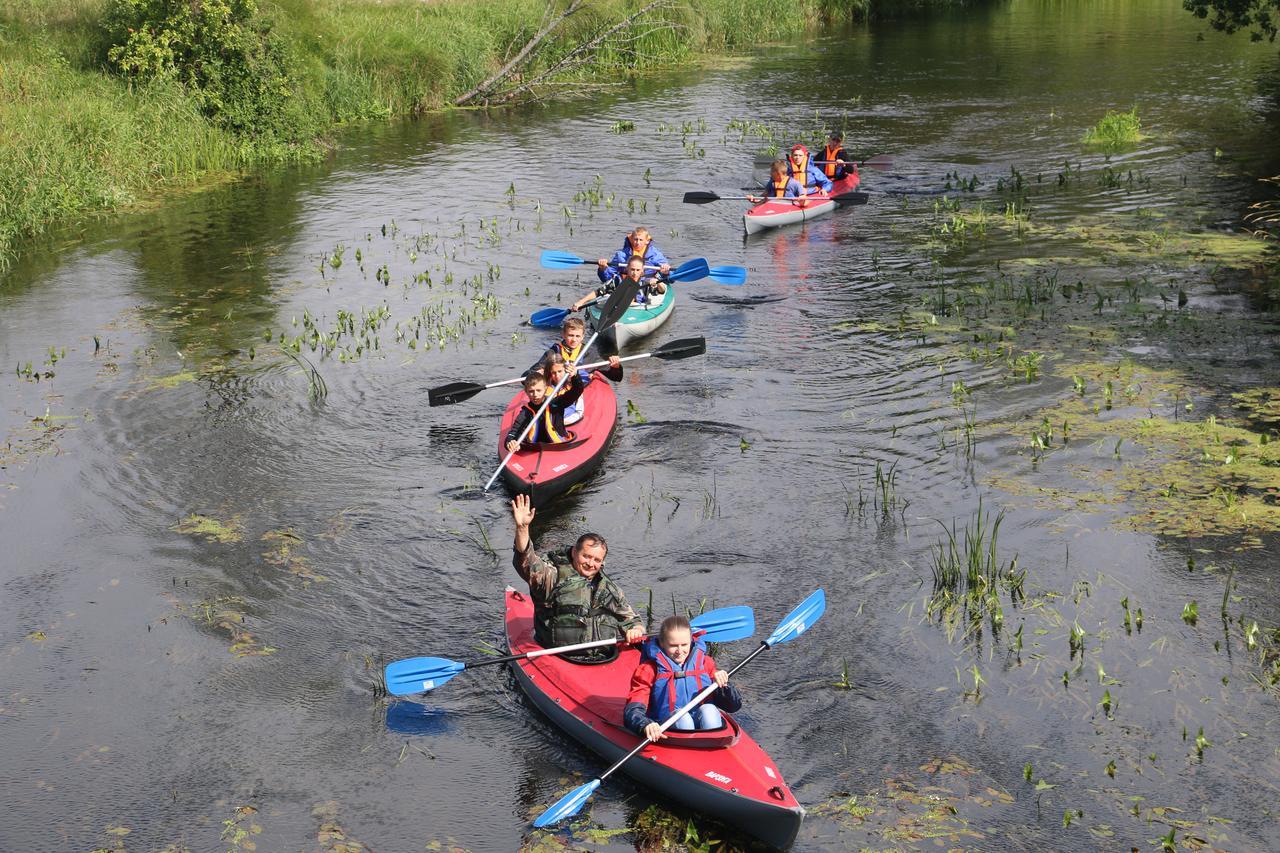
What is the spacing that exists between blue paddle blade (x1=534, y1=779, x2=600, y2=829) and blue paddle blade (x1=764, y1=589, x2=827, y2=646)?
1.59 meters

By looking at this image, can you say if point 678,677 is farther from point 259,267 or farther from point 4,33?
point 4,33

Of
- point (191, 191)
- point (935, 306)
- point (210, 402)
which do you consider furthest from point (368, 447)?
point (191, 191)

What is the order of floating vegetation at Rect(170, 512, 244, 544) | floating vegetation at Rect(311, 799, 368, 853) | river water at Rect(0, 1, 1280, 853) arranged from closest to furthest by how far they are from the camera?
floating vegetation at Rect(311, 799, 368, 853), river water at Rect(0, 1, 1280, 853), floating vegetation at Rect(170, 512, 244, 544)

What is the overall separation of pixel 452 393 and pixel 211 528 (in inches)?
103

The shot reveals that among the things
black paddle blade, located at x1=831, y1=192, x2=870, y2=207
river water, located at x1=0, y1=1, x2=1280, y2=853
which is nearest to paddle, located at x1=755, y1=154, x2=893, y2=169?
river water, located at x1=0, y1=1, x2=1280, y2=853

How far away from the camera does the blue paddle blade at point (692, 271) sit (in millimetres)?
15742

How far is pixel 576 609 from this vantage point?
8.45 metres

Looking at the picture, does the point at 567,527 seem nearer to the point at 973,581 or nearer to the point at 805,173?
the point at 973,581

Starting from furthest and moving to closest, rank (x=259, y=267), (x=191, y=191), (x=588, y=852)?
(x=191, y=191) → (x=259, y=267) → (x=588, y=852)

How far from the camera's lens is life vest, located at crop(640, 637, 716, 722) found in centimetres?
755

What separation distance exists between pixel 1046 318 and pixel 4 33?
19984 mm

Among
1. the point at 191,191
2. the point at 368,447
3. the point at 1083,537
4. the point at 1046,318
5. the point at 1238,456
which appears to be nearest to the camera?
the point at 1083,537

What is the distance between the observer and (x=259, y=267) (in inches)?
731

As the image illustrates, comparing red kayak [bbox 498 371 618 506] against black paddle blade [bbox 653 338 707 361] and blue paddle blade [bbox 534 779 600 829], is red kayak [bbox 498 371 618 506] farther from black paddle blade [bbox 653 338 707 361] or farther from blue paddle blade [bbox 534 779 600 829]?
blue paddle blade [bbox 534 779 600 829]
